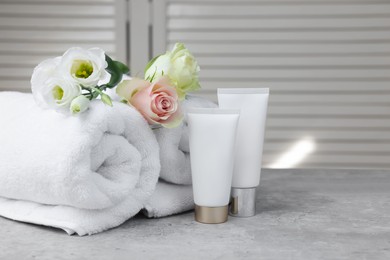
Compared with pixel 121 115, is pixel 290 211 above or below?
below

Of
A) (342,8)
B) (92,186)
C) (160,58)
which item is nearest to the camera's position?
(92,186)

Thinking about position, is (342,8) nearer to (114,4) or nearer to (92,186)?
(114,4)

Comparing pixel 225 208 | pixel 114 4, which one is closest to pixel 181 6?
pixel 114 4

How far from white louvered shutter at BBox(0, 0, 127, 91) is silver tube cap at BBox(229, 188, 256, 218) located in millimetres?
1128

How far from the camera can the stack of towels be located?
565 millimetres

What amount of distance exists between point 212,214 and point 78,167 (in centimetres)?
16

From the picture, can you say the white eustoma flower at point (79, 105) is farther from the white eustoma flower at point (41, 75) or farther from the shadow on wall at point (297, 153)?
the shadow on wall at point (297, 153)

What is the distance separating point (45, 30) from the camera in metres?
1.71

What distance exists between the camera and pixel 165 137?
656mm

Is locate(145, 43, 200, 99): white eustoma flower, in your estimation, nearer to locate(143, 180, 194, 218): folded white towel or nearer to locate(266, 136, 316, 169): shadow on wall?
locate(143, 180, 194, 218): folded white towel

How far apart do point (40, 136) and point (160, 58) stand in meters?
0.17

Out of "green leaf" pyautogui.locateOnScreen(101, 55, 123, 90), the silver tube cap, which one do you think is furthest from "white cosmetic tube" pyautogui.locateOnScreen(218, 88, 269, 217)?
"green leaf" pyautogui.locateOnScreen(101, 55, 123, 90)

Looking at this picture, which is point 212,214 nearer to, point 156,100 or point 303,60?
point 156,100

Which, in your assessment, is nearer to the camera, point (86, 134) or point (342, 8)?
point (86, 134)
